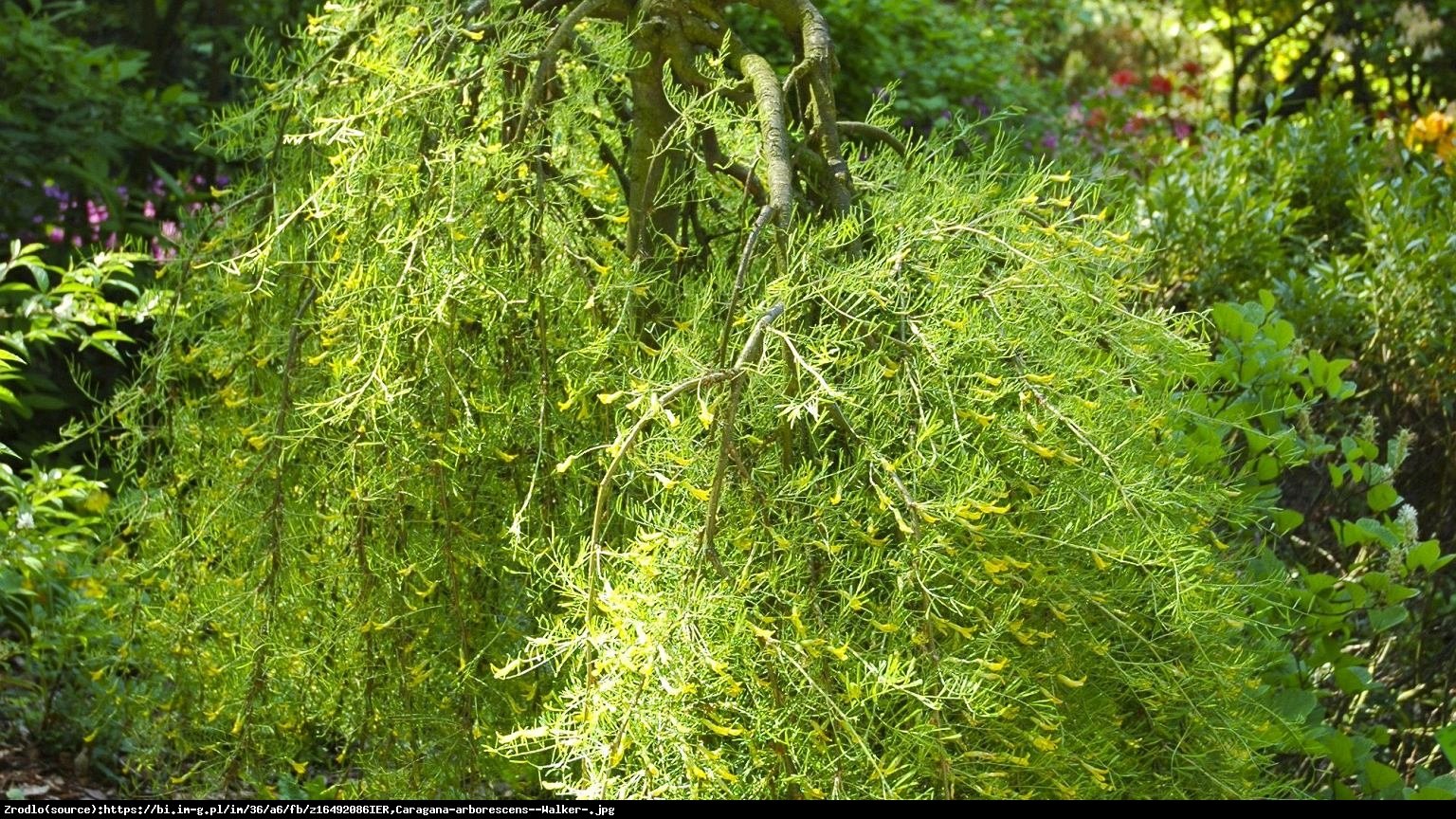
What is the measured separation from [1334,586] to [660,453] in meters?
1.46

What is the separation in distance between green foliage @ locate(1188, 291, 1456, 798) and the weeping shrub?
0.89 feet

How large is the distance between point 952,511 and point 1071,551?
8.1 inches

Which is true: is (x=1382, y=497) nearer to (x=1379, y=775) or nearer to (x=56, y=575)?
(x=1379, y=775)

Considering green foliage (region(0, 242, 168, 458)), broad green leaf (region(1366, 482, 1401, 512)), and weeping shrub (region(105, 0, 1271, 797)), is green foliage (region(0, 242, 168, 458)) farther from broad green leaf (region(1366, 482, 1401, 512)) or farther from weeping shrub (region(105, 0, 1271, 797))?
broad green leaf (region(1366, 482, 1401, 512))

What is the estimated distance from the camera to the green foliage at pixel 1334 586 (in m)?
2.12

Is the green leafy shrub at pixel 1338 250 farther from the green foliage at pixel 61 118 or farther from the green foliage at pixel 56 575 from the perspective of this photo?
the green foliage at pixel 61 118

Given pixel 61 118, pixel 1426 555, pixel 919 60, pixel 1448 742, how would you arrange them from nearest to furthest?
pixel 1448 742
pixel 1426 555
pixel 61 118
pixel 919 60

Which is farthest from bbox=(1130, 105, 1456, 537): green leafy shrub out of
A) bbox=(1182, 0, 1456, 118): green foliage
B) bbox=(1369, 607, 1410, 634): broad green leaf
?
bbox=(1182, 0, 1456, 118): green foliage

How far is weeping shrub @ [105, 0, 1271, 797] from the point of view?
1.32 meters

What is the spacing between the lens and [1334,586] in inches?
93.4

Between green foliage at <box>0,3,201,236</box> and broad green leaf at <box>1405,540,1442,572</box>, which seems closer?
broad green leaf at <box>1405,540,1442,572</box>

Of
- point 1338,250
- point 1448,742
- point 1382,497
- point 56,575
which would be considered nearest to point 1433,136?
point 1338,250

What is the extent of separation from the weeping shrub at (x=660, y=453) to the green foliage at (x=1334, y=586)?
0.27 m

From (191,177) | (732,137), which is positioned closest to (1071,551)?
(732,137)
